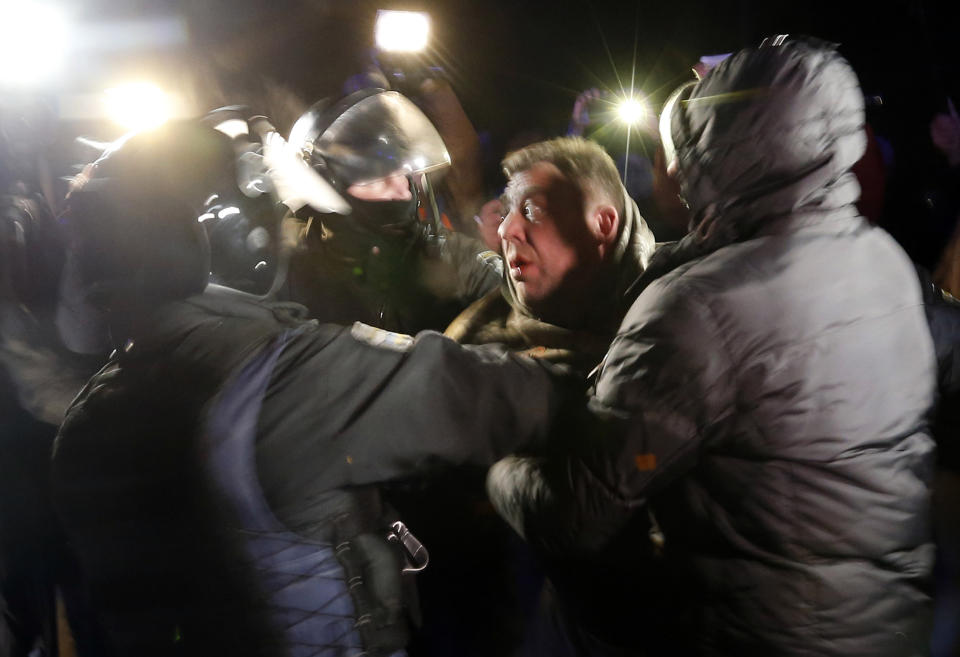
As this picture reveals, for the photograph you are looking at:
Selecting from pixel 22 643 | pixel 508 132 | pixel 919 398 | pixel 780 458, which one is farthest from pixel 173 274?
pixel 919 398

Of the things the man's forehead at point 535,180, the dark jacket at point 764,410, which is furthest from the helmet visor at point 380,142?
the dark jacket at point 764,410

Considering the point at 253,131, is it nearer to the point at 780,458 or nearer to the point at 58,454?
the point at 58,454

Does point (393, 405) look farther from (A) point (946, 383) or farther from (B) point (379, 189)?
(A) point (946, 383)

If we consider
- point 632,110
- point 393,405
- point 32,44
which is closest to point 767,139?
point 632,110

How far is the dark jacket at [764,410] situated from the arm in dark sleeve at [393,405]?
87mm

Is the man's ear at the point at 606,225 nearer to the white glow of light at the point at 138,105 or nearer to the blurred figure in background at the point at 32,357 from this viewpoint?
the white glow of light at the point at 138,105

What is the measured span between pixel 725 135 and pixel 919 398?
2.05ft

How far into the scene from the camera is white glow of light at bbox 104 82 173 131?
4.32 ft

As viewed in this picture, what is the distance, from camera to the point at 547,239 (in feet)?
3.97

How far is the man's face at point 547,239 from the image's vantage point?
120 cm

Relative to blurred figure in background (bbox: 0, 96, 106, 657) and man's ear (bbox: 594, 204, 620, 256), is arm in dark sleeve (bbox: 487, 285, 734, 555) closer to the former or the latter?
man's ear (bbox: 594, 204, 620, 256)

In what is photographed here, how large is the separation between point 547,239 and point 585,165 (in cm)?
16

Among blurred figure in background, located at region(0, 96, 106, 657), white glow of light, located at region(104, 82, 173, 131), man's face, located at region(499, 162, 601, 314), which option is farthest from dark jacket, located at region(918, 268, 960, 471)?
blurred figure in background, located at region(0, 96, 106, 657)

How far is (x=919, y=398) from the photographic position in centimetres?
125
